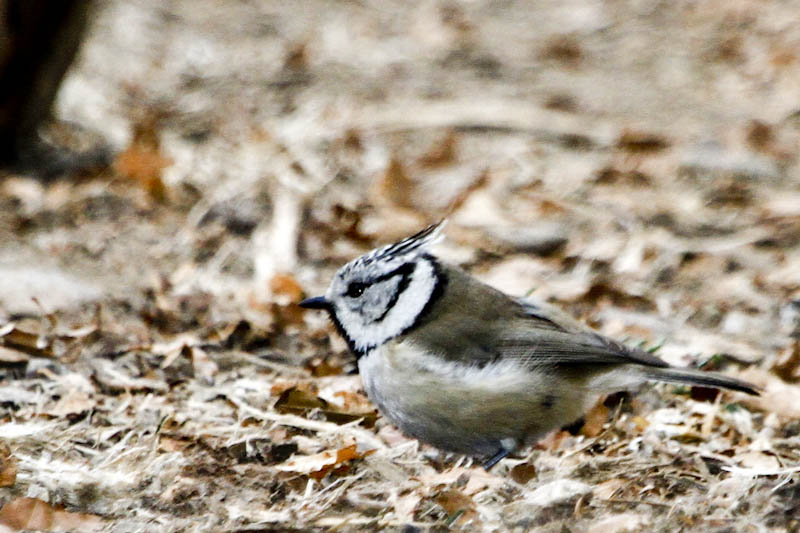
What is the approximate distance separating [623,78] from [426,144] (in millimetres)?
2416

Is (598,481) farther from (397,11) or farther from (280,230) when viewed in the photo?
(397,11)

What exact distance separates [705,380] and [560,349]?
55 cm

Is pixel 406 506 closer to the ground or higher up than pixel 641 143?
higher up

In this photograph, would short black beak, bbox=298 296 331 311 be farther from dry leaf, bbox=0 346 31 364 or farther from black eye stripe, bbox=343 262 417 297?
dry leaf, bbox=0 346 31 364

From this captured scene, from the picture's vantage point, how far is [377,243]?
6.74 meters

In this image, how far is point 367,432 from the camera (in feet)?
15.0

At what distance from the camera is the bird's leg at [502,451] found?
418cm

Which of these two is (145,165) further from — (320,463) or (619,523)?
(619,523)

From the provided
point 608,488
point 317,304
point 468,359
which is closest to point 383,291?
point 317,304

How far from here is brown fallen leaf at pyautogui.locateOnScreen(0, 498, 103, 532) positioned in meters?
3.52

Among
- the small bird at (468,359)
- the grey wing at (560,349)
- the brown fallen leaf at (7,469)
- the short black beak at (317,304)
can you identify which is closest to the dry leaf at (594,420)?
the small bird at (468,359)

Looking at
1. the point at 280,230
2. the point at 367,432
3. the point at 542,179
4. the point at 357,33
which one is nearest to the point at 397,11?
the point at 357,33

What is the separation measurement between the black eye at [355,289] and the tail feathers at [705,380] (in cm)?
122

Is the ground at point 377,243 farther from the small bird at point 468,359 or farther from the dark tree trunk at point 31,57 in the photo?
the dark tree trunk at point 31,57
